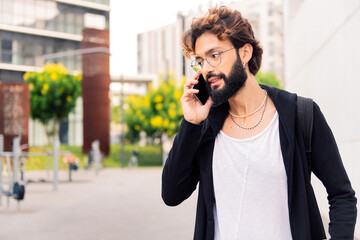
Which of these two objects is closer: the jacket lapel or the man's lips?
the jacket lapel

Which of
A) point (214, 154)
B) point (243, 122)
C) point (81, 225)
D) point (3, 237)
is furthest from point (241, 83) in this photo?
point (81, 225)

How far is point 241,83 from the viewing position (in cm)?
221

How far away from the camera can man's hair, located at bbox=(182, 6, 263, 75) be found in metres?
2.15

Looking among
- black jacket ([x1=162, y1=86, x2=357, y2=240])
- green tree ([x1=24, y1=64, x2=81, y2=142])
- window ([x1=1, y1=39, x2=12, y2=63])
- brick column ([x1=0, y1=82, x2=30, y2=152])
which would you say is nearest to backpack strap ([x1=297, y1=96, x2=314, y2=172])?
black jacket ([x1=162, y1=86, x2=357, y2=240])

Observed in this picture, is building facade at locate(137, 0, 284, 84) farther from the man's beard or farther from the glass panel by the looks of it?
the man's beard

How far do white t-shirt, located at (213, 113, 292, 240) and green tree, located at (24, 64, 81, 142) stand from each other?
40.9 meters

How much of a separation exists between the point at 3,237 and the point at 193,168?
666 cm

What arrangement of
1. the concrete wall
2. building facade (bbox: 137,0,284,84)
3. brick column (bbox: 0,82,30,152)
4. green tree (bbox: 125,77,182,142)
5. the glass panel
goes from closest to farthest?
1. the concrete wall
2. brick column (bbox: 0,82,30,152)
3. green tree (bbox: 125,77,182,142)
4. the glass panel
5. building facade (bbox: 137,0,284,84)

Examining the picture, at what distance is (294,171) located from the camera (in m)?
2.07

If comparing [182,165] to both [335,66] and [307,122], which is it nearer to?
[307,122]

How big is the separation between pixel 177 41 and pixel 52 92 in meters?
58.9

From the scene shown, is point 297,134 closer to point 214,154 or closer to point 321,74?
point 214,154

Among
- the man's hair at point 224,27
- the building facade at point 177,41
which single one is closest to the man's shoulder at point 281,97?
the man's hair at point 224,27

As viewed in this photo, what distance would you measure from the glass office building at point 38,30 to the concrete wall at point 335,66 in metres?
41.0
